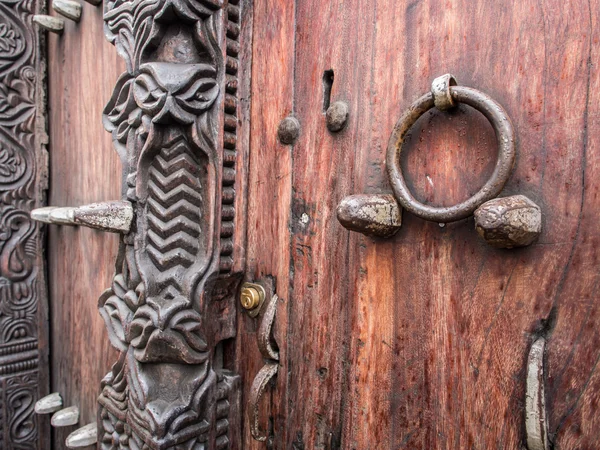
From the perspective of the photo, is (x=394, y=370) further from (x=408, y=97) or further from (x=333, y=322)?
(x=408, y=97)

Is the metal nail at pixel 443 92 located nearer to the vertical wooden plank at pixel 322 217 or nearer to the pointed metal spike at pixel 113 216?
the vertical wooden plank at pixel 322 217

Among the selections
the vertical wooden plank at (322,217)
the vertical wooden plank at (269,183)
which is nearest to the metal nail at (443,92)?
the vertical wooden plank at (322,217)

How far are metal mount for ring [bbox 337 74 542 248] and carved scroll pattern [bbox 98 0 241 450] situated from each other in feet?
0.92

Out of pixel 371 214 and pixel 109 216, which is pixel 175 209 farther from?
pixel 371 214

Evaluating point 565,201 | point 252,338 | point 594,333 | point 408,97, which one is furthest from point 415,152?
point 252,338

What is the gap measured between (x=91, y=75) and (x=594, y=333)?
1.05m

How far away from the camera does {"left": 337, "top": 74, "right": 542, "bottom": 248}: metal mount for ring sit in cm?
45

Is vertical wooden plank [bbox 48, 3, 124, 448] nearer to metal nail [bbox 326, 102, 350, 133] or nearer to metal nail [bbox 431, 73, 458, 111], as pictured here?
metal nail [bbox 326, 102, 350, 133]

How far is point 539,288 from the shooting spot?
0.49m

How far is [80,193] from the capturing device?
1006 millimetres

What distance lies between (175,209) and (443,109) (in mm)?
445

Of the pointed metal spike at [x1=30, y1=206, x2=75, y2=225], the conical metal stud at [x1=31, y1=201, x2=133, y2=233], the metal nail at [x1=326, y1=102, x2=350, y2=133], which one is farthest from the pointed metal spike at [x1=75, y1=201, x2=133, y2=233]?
the metal nail at [x1=326, y1=102, x2=350, y2=133]

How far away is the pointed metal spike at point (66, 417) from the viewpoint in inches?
39.7

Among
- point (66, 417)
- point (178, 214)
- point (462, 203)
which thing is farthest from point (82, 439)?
point (462, 203)
